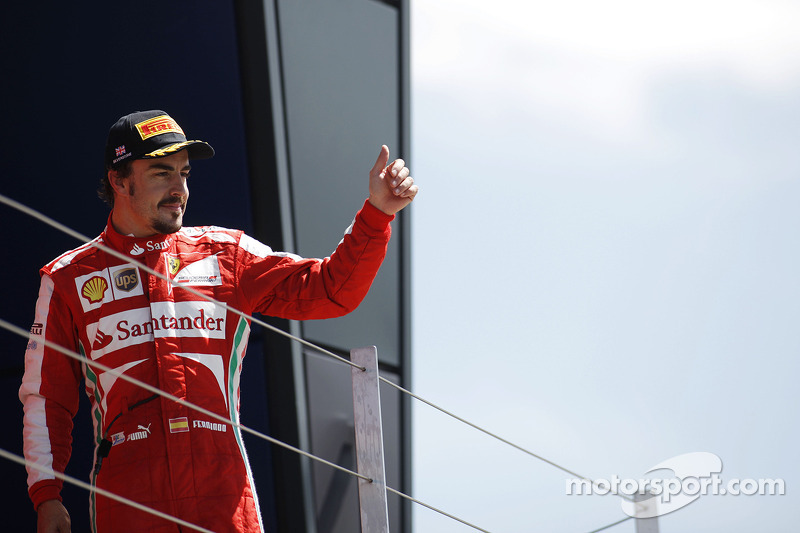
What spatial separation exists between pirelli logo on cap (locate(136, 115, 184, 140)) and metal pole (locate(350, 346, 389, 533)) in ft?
2.71

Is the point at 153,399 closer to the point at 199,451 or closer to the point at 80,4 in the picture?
the point at 199,451

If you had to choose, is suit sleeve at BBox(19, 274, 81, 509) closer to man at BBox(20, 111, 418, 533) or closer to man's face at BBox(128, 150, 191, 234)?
man at BBox(20, 111, 418, 533)

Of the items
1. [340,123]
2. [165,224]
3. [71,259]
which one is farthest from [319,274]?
[340,123]

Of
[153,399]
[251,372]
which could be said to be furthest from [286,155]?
[153,399]

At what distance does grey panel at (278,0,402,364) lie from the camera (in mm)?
4145

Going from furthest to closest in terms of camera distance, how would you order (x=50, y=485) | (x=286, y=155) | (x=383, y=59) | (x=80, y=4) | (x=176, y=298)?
(x=383, y=59) < (x=286, y=155) < (x=80, y=4) < (x=176, y=298) < (x=50, y=485)

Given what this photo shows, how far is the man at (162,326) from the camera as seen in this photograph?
2.36 meters

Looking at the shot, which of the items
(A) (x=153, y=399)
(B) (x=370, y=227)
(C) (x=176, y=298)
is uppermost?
(B) (x=370, y=227)

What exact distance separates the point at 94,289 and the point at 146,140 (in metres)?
0.42

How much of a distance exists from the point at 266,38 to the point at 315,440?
1680 millimetres

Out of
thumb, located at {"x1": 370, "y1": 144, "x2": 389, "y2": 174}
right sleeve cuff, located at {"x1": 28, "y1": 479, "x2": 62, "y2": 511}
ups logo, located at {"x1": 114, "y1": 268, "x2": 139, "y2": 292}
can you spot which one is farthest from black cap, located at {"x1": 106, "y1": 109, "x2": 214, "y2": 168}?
right sleeve cuff, located at {"x1": 28, "y1": 479, "x2": 62, "y2": 511}

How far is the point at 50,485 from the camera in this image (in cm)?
238

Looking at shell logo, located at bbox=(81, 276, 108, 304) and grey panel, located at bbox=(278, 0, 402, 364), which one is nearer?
shell logo, located at bbox=(81, 276, 108, 304)

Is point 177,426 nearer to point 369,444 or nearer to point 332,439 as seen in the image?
point 369,444
